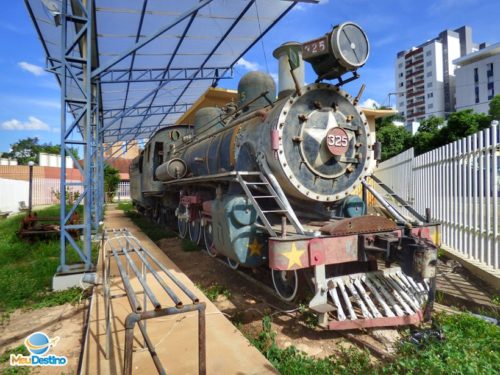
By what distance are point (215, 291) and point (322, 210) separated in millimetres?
1814

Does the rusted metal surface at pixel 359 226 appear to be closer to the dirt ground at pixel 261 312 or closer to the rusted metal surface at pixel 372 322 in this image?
the rusted metal surface at pixel 372 322

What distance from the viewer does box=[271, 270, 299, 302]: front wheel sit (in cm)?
383

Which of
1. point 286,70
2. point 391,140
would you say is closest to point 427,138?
point 391,140

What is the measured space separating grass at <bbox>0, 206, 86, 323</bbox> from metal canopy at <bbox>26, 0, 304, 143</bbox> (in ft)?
9.70

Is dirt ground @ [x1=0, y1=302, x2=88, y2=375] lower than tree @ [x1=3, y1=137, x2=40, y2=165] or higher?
lower

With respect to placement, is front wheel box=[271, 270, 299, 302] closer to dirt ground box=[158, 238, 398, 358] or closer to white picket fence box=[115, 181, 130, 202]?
dirt ground box=[158, 238, 398, 358]

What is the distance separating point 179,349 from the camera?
2.79 meters

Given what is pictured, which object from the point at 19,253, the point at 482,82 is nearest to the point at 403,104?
the point at 482,82

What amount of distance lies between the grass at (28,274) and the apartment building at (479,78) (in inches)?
2546

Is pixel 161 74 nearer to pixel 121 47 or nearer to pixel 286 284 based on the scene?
pixel 121 47

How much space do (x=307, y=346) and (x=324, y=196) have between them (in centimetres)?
177

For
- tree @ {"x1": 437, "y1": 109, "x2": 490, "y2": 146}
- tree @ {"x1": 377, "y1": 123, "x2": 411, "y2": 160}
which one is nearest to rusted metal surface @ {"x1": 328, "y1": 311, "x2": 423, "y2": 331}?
tree @ {"x1": 437, "y1": 109, "x2": 490, "y2": 146}

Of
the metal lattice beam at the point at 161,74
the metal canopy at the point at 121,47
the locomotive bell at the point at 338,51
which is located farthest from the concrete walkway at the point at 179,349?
the metal lattice beam at the point at 161,74

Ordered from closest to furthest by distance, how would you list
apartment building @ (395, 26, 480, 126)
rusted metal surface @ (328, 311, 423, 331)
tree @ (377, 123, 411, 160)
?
rusted metal surface @ (328, 311, 423, 331)
tree @ (377, 123, 411, 160)
apartment building @ (395, 26, 480, 126)
